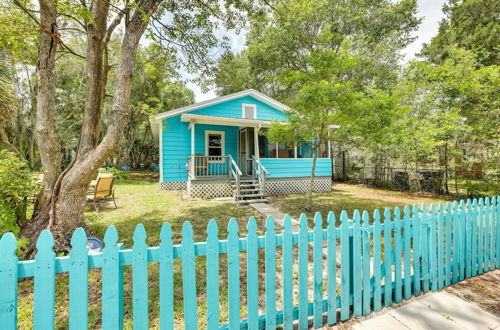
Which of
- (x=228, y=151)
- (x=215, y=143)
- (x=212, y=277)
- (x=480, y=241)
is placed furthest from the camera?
(x=228, y=151)

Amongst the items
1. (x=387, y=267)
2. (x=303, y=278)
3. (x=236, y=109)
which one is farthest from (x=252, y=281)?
→ (x=236, y=109)

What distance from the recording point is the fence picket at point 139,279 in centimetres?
148

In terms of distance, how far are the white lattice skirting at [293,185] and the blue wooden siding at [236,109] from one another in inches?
128

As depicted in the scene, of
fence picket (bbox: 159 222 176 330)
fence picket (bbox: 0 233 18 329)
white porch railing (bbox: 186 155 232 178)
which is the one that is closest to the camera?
fence picket (bbox: 0 233 18 329)

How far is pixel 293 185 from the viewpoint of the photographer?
35.2 ft

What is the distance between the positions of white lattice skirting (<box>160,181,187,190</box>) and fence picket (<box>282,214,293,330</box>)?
994 centimetres

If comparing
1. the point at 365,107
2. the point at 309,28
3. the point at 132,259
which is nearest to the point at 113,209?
the point at 132,259

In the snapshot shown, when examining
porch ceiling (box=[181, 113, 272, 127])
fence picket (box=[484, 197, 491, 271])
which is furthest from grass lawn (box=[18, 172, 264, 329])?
porch ceiling (box=[181, 113, 272, 127])

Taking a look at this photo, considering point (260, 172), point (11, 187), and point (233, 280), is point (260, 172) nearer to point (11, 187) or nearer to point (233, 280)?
point (11, 187)

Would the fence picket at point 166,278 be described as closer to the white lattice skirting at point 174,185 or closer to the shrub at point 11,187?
the shrub at point 11,187

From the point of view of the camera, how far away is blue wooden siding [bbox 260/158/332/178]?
10.3 m

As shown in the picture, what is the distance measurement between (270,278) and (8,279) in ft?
5.74

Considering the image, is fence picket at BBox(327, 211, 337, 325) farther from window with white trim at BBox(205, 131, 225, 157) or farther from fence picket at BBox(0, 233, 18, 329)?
window with white trim at BBox(205, 131, 225, 157)

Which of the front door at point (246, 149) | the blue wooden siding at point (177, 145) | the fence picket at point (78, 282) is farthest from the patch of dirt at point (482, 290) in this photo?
the blue wooden siding at point (177, 145)
